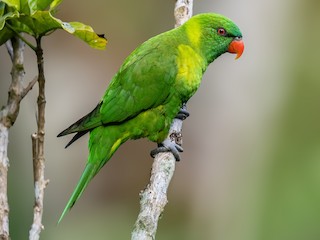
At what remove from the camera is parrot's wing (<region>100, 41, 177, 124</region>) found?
2.05 m

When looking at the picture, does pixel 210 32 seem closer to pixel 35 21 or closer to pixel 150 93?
pixel 150 93

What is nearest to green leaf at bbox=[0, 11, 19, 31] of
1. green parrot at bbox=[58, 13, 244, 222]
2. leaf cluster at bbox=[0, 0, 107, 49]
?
leaf cluster at bbox=[0, 0, 107, 49]

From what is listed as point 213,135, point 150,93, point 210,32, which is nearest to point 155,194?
point 150,93

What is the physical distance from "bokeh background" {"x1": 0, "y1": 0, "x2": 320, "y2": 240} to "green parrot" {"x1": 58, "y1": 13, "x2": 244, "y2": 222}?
1.41 metres

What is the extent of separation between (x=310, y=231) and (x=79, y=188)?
214cm

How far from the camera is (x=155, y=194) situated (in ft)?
5.50

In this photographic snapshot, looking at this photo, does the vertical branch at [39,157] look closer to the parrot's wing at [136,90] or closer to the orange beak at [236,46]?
the parrot's wing at [136,90]

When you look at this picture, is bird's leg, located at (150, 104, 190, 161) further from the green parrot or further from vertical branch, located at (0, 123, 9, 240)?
vertical branch, located at (0, 123, 9, 240)

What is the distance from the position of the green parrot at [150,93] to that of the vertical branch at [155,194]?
0.07 m

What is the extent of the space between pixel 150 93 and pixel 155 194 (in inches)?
20.4

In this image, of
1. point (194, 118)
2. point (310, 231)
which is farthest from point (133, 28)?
point (310, 231)

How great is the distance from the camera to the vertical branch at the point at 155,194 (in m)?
1.51

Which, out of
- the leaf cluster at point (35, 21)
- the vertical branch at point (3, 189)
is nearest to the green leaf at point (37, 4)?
the leaf cluster at point (35, 21)

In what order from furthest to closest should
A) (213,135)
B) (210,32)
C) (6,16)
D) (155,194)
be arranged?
(213,135), (210,32), (155,194), (6,16)
